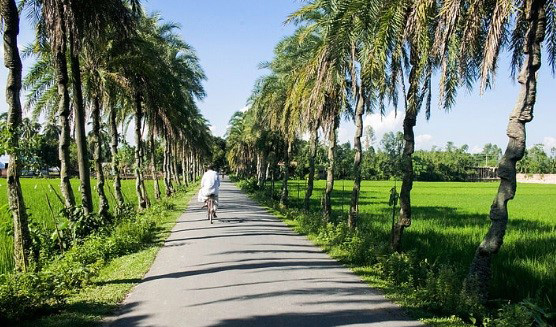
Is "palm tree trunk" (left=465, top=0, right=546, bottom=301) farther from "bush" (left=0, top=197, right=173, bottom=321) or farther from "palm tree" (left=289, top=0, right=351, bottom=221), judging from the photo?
"bush" (left=0, top=197, right=173, bottom=321)

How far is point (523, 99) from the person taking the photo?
660 centimetres

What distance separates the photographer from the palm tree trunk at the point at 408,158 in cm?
955

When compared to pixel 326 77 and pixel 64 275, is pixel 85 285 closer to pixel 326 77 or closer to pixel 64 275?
pixel 64 275

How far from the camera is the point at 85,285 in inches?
274

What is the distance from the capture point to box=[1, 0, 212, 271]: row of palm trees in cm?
807

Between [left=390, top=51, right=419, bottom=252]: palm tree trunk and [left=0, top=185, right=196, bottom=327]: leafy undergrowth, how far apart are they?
5044 mm

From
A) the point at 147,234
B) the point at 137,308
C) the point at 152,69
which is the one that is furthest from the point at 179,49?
the point at 137,308

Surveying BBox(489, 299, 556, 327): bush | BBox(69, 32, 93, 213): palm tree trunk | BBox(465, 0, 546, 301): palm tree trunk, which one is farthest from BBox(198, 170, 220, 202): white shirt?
BBox(489, 299, 556, 327): bush

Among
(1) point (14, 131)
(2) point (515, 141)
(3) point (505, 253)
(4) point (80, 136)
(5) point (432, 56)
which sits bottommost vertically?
(3) point (505, 253)

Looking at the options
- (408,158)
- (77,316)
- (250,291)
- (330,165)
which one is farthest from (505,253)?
(77,316)

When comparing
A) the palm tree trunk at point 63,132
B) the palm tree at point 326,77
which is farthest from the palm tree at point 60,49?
the palm tree at point 326,77

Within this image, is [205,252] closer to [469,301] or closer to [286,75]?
[469,301]

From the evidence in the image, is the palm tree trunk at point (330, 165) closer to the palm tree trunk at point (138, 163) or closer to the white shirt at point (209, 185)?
the white shirt at point (209, 185)

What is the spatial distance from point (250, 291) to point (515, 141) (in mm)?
4300
